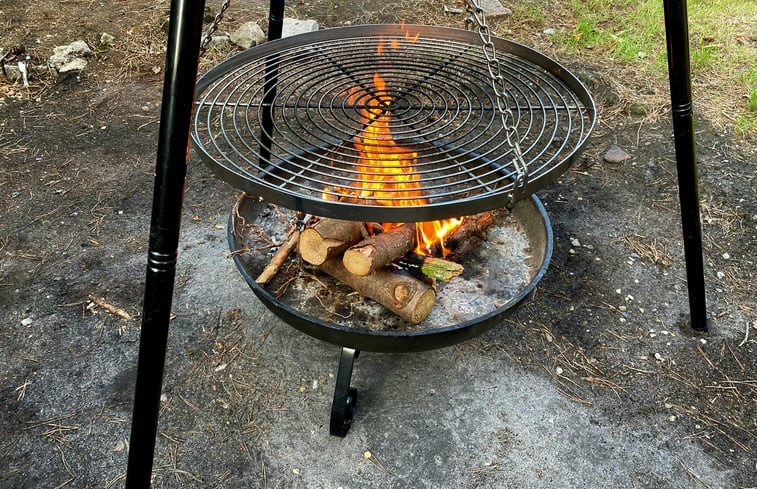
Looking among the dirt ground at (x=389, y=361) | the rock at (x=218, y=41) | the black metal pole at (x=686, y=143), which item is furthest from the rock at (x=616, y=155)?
the rock at (x=218, y=41)

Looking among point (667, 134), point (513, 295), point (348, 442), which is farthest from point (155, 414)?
point (667, 134)

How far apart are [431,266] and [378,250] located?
0.21 meters

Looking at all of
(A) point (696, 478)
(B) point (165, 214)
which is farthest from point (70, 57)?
(A) point (696, 478)

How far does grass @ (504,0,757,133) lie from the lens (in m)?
3.78

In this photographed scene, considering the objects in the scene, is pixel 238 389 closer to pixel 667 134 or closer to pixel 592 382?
pixel 592 382

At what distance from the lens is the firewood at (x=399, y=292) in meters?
1.81

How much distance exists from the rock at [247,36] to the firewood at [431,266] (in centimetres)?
286

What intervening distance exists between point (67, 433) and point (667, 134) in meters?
3.45

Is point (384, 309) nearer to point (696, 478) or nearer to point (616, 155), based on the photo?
point (696, 478)

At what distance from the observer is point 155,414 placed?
1415 mm

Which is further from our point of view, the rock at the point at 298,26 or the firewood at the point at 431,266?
the rock at the point at 298,26

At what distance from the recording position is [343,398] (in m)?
1.84

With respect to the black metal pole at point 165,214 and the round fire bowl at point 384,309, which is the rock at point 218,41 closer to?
the round fire bowl at point 384,309

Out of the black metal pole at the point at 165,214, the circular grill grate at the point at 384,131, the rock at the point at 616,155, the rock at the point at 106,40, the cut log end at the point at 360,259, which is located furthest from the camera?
the rock at the point at 106,40
